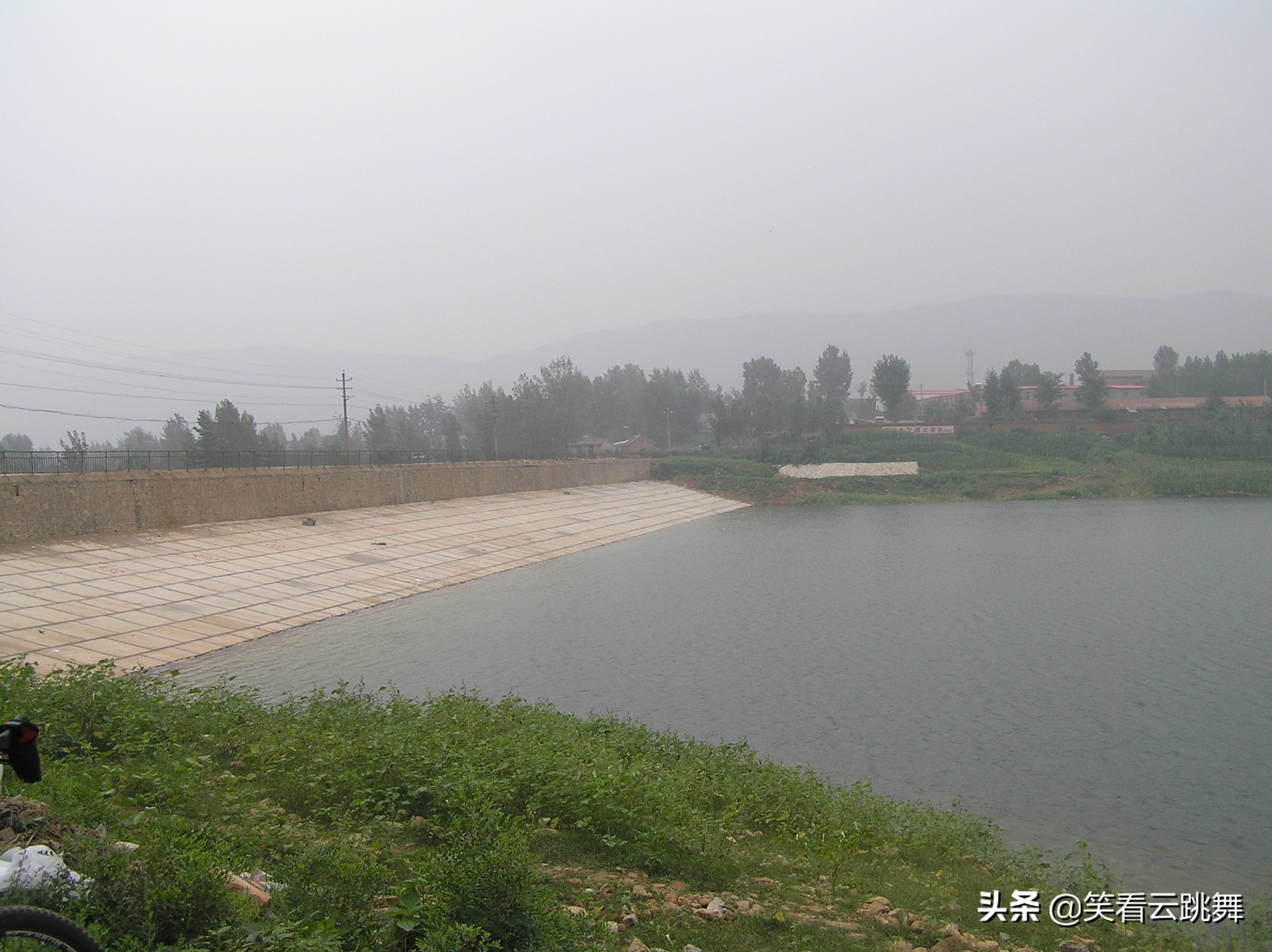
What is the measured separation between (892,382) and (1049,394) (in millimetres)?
Answer: 17431

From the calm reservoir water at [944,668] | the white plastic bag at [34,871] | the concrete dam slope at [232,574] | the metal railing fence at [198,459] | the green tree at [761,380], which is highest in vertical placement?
the green tree at [761,380]

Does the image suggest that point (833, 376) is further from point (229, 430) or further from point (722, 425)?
point (229, 430)

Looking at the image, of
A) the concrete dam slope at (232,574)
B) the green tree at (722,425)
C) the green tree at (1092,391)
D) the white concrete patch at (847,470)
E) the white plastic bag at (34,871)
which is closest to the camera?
the white plastic bag at (34,871)

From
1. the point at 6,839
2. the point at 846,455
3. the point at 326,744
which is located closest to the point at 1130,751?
the point at 326,744

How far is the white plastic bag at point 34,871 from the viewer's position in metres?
3.92

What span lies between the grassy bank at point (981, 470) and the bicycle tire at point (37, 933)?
2599 inches

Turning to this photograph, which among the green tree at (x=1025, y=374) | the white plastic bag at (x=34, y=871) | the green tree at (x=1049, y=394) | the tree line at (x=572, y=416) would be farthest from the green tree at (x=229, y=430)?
the green tree at (x=1025, y=374)

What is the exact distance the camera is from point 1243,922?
792cm

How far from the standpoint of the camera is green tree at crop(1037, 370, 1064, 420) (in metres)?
90.2

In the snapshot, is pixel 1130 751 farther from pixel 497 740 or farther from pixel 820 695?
pixel 497 740

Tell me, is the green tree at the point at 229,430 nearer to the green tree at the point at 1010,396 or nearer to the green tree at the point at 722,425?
the green tree at the point at 722,425

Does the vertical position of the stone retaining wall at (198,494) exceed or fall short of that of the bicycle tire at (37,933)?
it exceeds it

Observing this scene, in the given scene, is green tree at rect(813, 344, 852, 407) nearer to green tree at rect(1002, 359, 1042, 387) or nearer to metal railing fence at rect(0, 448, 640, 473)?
green tree at rect(1002, 359, 1042, 387)

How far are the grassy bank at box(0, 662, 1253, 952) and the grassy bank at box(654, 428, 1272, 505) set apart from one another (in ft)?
195
